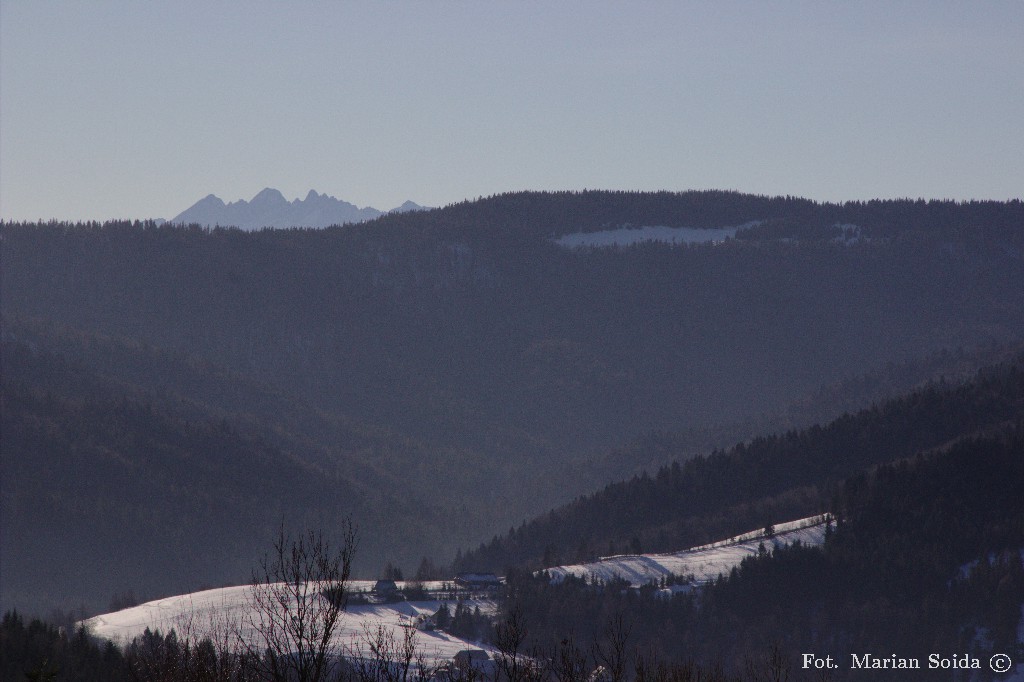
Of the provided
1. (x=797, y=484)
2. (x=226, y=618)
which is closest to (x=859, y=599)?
(x=797, y=484)

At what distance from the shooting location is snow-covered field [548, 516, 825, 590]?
142000mm

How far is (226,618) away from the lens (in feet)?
347

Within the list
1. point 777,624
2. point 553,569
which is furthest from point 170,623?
point 777,624

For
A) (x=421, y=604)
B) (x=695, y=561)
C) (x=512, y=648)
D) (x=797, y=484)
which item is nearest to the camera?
(x=512, y=648)

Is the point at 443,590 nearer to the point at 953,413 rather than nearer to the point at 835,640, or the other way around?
the point at 835,640

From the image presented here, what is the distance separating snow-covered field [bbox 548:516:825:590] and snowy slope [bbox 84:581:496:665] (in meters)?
14.4

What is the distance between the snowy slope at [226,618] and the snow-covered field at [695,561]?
14.4m

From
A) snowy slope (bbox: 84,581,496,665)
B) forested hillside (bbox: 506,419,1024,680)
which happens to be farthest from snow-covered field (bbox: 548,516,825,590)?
snowy slope (bbox: 84,581,496,665)

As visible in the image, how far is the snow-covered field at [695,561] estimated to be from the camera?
466ft

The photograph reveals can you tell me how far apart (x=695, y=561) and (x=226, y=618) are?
196ft

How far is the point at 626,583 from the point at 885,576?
26182mm

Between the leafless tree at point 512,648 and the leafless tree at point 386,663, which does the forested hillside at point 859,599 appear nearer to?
the leafless tree at point 386,663

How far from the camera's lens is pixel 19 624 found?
317 feet

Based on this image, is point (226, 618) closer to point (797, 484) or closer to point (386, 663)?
point (386, 663)
